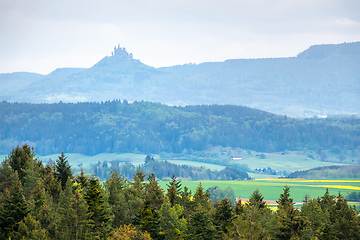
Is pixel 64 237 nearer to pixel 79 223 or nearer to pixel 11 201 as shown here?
pixel 79 223

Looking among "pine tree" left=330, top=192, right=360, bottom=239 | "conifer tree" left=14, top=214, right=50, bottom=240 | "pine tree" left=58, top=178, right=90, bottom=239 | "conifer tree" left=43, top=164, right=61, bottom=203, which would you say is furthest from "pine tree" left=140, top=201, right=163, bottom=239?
"pine tree" left=330, top=192, right=360, bottom=239

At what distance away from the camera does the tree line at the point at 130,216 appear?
7406 cm

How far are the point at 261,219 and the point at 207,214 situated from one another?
11.7 metres

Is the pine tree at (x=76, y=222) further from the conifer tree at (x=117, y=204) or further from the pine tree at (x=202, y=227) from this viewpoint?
the conifer tree at (x=117, y=204)

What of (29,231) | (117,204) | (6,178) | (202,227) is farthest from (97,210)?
(6,178)

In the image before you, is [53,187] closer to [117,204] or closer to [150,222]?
[117,204]

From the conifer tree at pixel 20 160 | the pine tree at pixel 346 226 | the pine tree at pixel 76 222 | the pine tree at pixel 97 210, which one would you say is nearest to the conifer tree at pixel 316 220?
the pine tree at pixel 346 226

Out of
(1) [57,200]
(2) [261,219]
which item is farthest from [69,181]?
(2) [261,219]

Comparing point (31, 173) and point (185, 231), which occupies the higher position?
point (31, 173)

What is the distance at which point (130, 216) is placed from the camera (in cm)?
9419

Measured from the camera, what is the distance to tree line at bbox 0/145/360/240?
7406 centimetres

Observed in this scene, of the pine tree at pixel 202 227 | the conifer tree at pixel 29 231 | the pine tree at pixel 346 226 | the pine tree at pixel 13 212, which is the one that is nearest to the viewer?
the conifer tree at pixel 29 231

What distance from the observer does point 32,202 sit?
86250 mm

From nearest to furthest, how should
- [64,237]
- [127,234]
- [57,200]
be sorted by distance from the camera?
A: [64,237] → [127,234] → [57,200]
